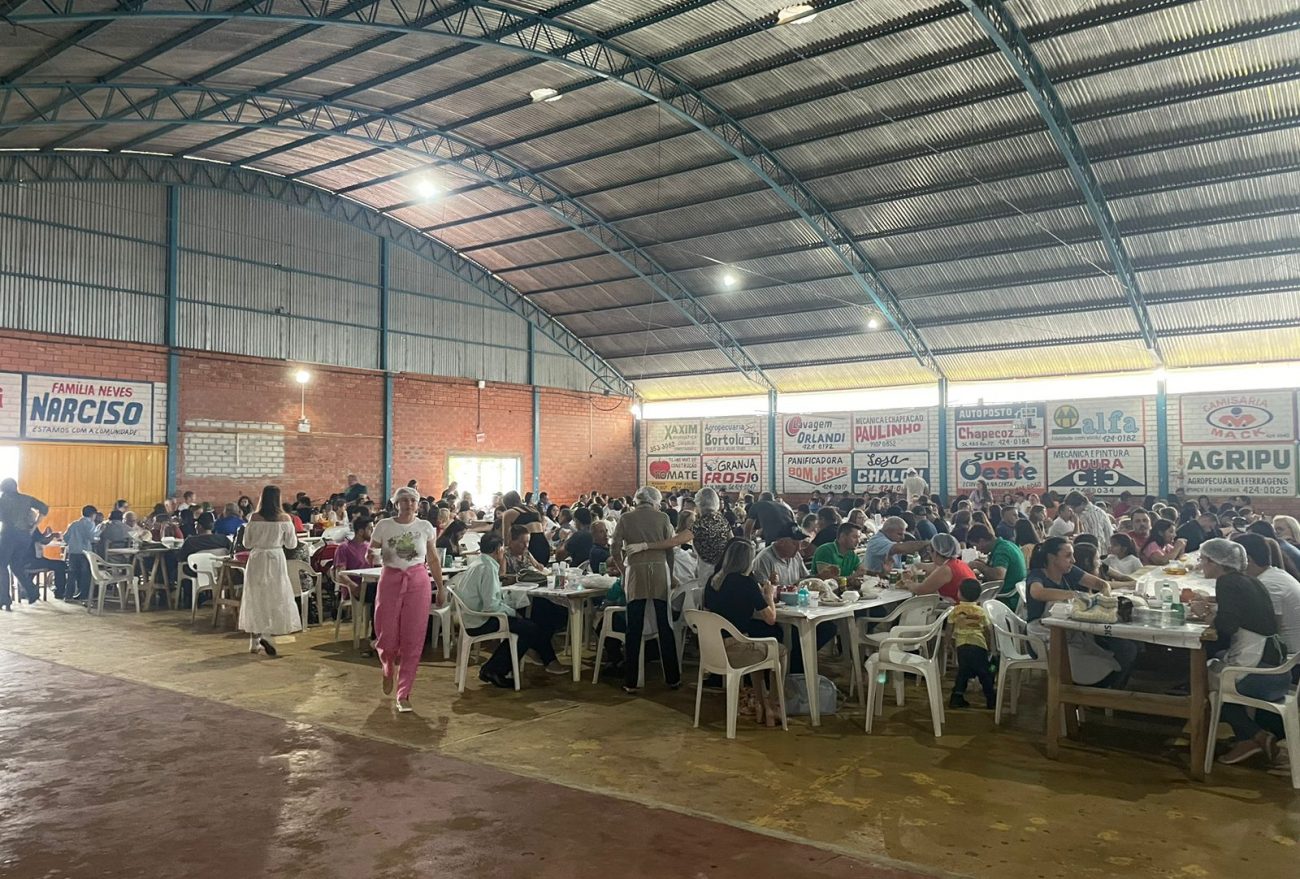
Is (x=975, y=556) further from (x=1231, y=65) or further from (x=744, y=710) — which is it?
(x=1231, y=65)

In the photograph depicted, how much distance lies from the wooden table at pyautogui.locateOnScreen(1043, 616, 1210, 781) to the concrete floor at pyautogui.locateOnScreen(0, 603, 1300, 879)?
22cm

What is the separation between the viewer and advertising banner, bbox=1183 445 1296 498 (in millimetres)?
15464

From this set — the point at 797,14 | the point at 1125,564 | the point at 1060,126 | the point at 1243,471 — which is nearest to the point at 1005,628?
the point at 1125,564

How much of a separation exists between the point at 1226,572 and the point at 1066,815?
1699mm

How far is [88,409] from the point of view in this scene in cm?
1458

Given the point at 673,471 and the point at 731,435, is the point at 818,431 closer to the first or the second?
the point at 731,435

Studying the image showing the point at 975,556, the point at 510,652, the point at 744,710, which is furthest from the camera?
the point at 975,556

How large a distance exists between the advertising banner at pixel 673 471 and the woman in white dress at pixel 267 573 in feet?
50.0

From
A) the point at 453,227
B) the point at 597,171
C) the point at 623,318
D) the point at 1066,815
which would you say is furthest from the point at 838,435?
the point at 1066,815

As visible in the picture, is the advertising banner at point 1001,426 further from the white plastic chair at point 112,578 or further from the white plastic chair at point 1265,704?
the white plastic chair at point 112,578

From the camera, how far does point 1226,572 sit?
15.9 feet

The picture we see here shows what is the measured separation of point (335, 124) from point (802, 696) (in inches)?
510

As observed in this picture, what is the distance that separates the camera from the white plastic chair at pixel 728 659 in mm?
5520

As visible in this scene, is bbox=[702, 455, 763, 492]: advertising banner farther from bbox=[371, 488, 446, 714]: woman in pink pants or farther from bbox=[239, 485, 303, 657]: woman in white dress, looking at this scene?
bbox=[371, 488, 446, 714]: woman in pink pants
